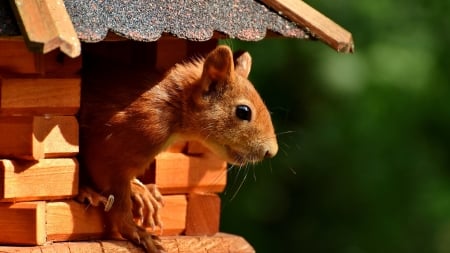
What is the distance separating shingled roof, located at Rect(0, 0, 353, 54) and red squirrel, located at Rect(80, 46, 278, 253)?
13 cm

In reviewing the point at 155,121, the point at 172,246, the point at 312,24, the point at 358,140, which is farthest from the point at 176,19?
the point at 358,140

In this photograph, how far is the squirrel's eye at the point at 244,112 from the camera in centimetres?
505

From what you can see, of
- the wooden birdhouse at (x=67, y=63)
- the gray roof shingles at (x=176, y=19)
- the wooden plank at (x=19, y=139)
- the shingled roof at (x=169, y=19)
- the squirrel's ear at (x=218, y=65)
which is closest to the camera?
the shingled roof at (x=169, y=19)

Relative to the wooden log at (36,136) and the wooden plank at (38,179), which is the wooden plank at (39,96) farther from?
the wooden plank at (38,179)

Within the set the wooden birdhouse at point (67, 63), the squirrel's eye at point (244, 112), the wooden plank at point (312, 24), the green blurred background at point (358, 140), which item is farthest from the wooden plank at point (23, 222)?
the green blurred background at point (358, 140)

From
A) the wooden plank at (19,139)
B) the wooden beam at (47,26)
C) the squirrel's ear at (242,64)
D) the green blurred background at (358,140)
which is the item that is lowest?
the green blurred background at (358,140)

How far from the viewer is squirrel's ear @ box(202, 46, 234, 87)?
193 inches

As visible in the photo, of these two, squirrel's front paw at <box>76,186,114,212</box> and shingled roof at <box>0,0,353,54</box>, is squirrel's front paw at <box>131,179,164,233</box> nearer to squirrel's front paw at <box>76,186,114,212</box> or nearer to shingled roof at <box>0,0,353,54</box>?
squirrel's front paw at <box>76,186,114,212</box>

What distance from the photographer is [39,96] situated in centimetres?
466

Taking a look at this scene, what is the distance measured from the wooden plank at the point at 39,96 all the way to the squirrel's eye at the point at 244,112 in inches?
23.9

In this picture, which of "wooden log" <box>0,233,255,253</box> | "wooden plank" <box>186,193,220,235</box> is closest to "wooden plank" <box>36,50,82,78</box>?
"wooden log" <box>0,233,255,253</box>

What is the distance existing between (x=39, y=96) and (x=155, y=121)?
1.57ft

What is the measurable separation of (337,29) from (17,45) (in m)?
1.24

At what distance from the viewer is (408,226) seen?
29.0 ft
